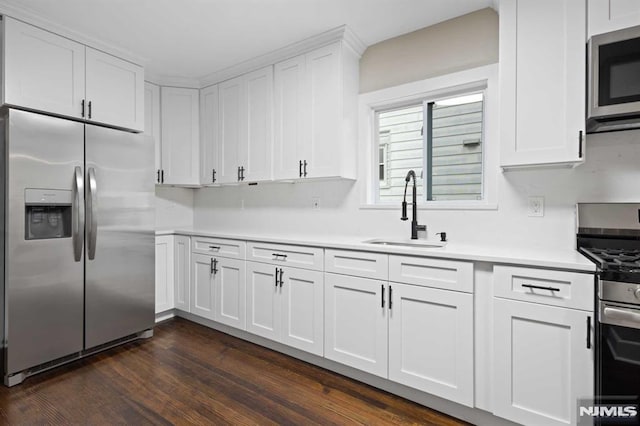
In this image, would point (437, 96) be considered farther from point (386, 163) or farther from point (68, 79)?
point (68, 79)

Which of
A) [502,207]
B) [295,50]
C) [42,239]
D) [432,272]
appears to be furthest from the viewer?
[295,50]

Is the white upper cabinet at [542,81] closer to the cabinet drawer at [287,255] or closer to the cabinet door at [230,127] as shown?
the cabinet drawer at [287,255]

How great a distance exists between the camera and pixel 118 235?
2.71 metres

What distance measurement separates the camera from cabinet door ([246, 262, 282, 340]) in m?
2.60

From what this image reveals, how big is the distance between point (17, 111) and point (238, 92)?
170cm

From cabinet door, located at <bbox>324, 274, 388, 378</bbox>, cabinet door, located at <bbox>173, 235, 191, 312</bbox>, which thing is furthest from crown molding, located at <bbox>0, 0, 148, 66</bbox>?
cabinet door, located at <bbox>324, 274, 388, 378</bbox>

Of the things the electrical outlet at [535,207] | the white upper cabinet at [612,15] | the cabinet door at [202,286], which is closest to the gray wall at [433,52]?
the white upper cabinet at [612,15]

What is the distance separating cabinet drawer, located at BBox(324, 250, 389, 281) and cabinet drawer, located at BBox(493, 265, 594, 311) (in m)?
0.63

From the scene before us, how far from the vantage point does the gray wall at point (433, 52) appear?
2246 millimetres

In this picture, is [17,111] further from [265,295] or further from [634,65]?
[634,65]

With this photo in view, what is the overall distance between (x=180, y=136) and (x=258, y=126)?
42.7 inches

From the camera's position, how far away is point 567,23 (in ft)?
5.59

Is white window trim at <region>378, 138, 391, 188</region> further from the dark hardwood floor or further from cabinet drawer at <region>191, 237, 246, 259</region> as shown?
the dark hardwood floor

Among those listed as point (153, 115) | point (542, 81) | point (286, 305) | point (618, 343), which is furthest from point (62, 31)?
point (618, 343)
